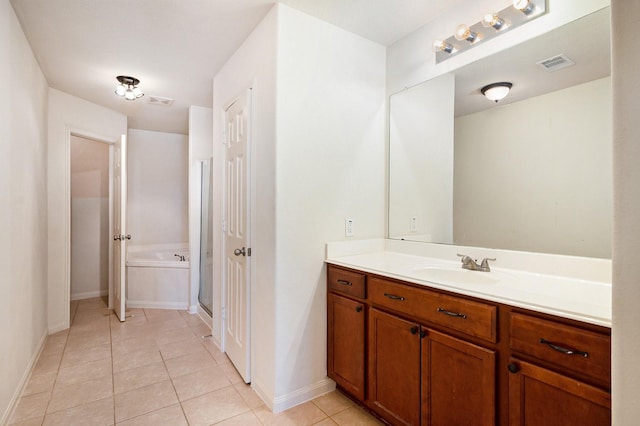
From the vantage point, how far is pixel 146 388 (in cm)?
215

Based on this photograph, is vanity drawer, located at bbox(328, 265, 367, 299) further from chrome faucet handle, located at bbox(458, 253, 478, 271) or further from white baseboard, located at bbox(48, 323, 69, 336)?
→ white baseboard, located at bbox(48, 323, 69, 336)

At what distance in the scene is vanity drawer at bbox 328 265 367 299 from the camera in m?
1.83

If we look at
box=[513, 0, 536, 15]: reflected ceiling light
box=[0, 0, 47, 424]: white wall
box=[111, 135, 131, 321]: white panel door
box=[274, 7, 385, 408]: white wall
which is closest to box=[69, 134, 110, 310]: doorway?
box=[111, 135, 131, 321]: white panel door

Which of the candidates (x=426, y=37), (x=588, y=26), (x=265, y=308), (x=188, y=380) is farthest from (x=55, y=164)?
(x=588, y=26)

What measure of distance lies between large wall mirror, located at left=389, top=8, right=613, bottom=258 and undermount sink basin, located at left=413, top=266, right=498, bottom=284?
21 centimetres

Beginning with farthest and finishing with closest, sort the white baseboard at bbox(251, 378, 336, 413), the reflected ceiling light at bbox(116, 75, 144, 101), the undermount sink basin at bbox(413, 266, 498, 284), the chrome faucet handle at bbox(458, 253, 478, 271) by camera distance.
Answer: the reflected ceiling light at bbox(116, 75, 144, 101) → the white baseboard at bbox(251, 378, 336, 413) → the chrome faucet handle at bbox(458, 253, 478, 271) → the undermount sink basin at bbox(413, 266, 498, 284)

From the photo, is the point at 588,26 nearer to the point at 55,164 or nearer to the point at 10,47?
the point at 10,47

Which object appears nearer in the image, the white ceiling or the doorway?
the white ceiling

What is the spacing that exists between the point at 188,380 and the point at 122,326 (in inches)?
60.9

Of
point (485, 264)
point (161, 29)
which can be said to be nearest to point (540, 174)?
point (485, 264)

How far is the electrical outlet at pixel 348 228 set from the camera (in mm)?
2184

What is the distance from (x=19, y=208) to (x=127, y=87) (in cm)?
146

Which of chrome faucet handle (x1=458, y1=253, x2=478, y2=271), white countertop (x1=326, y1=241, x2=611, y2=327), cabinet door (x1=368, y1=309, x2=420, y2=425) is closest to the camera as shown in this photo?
white countertop (x1=326, y1=241, x2=611, y2=327)

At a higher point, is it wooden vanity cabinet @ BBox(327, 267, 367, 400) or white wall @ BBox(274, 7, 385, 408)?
white wall @ BBox(274, 7, 385, 408)
